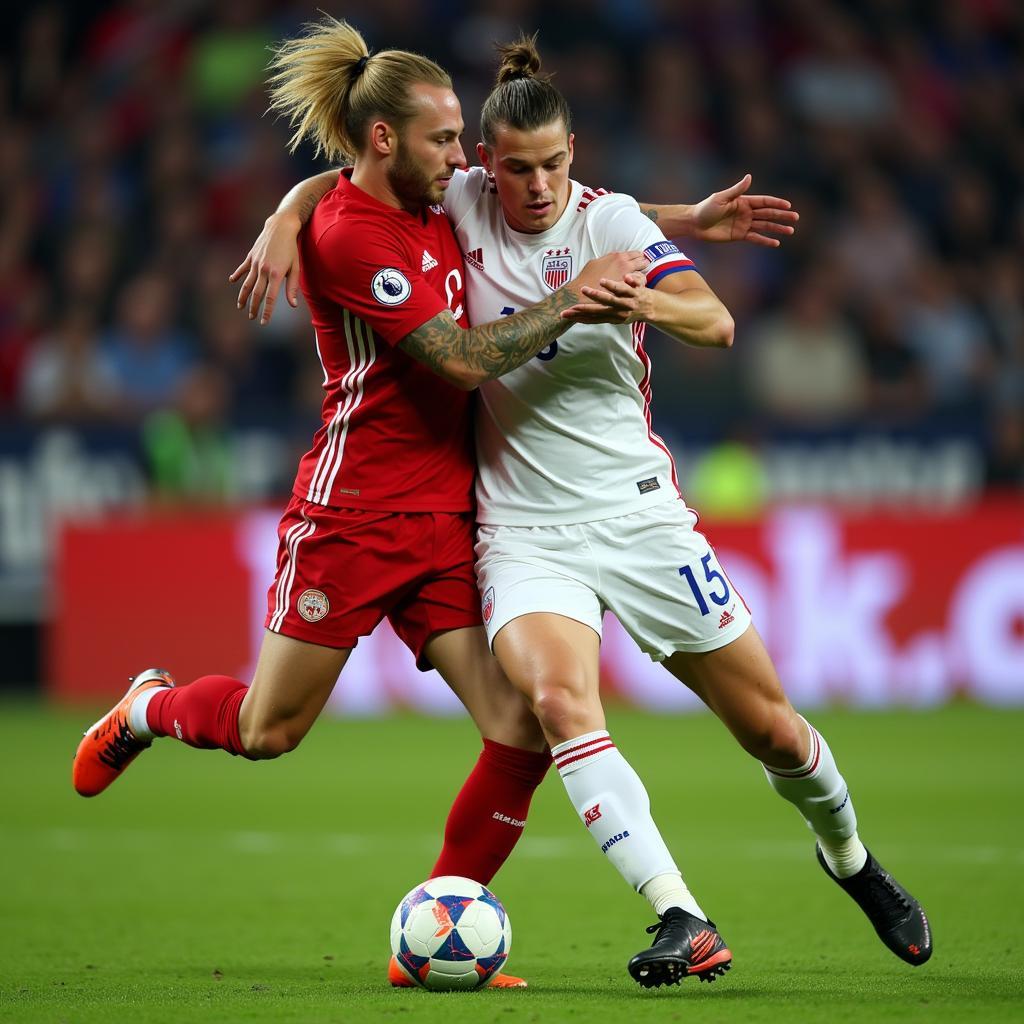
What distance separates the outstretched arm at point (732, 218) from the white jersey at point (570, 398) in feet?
1.23

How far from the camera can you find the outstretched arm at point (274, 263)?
4656 mm

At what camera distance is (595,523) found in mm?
4695

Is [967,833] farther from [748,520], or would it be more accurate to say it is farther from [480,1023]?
[748,520]

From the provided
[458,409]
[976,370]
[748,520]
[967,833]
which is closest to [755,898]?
[967,833]

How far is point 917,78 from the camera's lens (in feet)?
53.7

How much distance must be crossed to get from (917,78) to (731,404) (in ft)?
15.5

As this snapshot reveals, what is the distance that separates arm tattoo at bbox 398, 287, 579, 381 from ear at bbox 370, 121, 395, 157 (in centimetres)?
50

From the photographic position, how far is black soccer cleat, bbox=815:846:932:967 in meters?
4.78

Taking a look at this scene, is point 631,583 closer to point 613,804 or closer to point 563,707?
point 563,707

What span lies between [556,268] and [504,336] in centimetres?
38

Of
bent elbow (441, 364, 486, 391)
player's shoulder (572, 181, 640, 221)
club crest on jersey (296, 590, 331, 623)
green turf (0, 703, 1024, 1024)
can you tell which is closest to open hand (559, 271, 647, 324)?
bent elbow (441, 364, 486, 391)

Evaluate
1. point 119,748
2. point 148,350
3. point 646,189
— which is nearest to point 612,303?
point 119,748

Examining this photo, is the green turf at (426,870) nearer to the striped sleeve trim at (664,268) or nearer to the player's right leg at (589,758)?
the player's right leg at (589,758)

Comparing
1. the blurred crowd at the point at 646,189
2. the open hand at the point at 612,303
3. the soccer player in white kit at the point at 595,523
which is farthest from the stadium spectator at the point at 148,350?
the open hand at the point at 612,303
